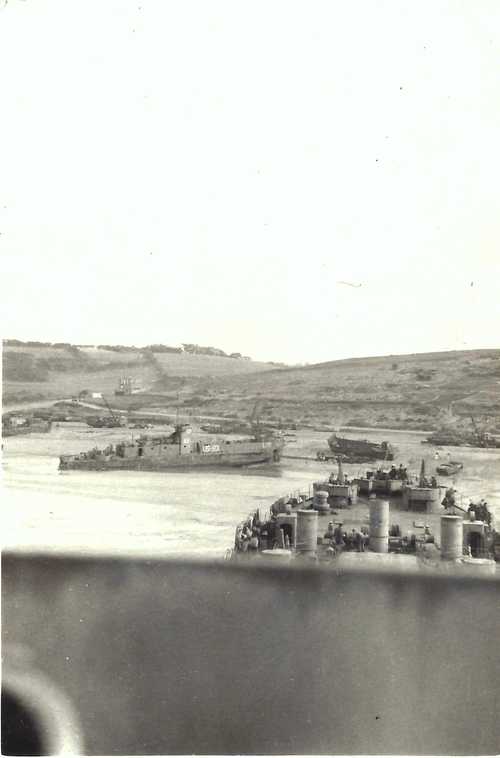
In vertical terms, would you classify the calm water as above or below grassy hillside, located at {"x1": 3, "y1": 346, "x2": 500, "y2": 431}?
below

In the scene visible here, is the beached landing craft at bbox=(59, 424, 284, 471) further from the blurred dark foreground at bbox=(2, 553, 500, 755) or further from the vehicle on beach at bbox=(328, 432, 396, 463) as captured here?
the blurred dark foreground at bbox=(2, 553, 500, 755)

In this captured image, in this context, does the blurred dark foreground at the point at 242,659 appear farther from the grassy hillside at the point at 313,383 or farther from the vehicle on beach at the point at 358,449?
the grassy hillside at the point at 313,383

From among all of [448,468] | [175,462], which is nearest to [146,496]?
[175,462]

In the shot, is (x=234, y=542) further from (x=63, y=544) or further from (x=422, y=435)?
(x=422, y=435)

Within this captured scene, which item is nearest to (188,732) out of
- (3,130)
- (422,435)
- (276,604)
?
(276,604)

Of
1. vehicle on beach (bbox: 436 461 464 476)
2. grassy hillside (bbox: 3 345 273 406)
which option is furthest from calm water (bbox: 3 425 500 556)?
grassy hillside (bbox: 3 345 273 406)
